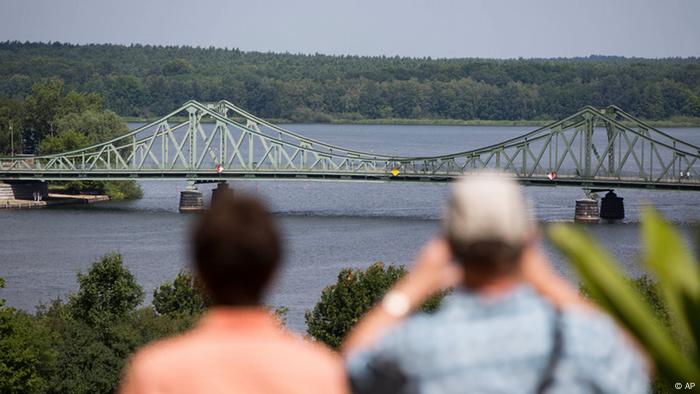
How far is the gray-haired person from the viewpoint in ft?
8.75

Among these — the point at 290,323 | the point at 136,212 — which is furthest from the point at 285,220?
the point at 290,323

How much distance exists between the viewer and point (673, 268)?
2.51 m

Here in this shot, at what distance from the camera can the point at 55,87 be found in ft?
346

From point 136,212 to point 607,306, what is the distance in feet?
222

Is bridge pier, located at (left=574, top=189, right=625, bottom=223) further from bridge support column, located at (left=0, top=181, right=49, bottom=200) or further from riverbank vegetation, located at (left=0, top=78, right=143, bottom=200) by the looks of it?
riverbank vegetation, located at (left=0, top=78, right=143, bottom=200)

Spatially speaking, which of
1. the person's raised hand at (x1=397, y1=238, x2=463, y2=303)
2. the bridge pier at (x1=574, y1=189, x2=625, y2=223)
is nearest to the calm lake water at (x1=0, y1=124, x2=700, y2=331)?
the bridge pier at (x1=574, y1=189, x2=625, y2=223)

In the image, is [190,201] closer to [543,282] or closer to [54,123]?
[54,123]

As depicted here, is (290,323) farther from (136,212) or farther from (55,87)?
(55,87)

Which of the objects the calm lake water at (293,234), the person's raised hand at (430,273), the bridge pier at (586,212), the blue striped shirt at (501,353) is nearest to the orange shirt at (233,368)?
the blue striped shirt at (501,353)

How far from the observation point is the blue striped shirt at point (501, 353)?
2664 mm

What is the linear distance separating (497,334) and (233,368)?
46 centimetres

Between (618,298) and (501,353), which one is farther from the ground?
(618,298)

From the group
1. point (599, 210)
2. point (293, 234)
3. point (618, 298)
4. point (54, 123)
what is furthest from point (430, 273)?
point (54, 123)

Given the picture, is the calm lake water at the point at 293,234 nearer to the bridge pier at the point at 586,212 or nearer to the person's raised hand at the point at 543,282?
the bridge pier at the point at 586,212
